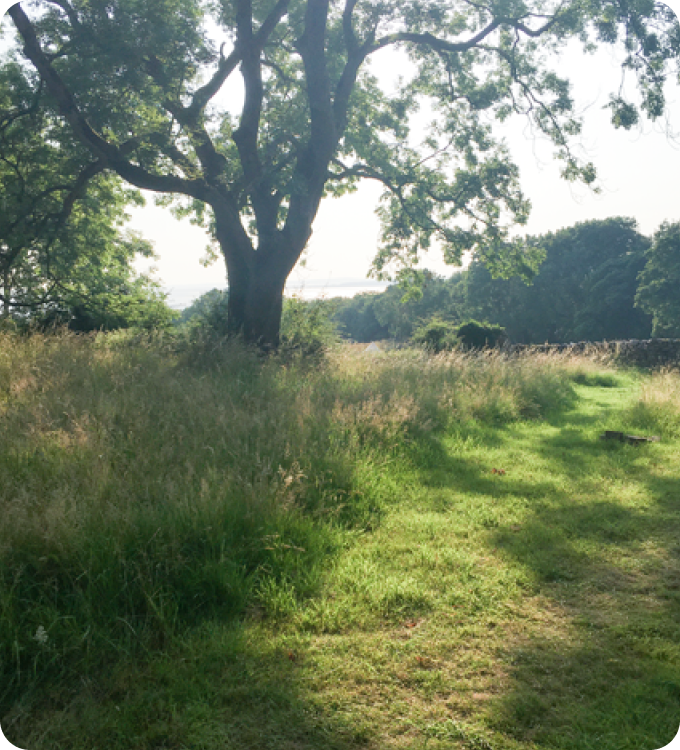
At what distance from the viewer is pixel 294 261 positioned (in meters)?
13.1

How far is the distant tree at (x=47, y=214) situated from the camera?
37.2ft

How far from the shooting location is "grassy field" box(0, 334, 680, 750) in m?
2.37

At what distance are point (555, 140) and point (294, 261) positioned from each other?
819cm

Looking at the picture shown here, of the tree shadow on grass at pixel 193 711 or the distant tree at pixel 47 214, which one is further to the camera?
the distant tree at pixel 47 214

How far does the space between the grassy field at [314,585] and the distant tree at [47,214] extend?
7.22 meters

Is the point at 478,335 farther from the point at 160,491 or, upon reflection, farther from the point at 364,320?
the point at 364,320

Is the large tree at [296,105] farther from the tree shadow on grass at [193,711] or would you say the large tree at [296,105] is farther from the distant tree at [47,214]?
the tree shadow on grass at [193,711]

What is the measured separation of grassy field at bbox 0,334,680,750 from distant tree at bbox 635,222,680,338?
36.1 meters

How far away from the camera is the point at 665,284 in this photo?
3719cm

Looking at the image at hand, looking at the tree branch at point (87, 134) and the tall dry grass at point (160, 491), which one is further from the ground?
the tree branch at point (87, 134)

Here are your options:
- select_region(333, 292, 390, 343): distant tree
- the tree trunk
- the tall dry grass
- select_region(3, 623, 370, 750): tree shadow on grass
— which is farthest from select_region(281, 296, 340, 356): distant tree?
select_region(333, 292, 390, 343): distant tree

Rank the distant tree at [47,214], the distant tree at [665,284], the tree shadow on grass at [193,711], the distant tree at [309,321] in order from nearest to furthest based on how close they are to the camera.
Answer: the tree shadow on grass at [193,711] → the distant tree at [47,214] → the distant tree at [309,321] → the distant tree at [665,284]

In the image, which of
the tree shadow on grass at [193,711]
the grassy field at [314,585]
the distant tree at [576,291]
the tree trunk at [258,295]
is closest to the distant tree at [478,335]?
the tree trunk at [258,295]

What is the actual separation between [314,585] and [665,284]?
1622 inches
